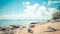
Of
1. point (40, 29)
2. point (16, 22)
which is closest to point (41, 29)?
point (40, 29)

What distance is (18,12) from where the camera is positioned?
2.08m

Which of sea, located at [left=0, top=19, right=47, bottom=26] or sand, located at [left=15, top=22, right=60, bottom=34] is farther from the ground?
sea, located at [left=0, top=19, right=47, bottom=26]

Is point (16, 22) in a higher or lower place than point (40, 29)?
higher

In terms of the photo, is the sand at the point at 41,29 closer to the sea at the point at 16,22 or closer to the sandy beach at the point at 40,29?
the sandy beach at the point at 40,29

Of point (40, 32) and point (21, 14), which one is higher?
point (21, 14)

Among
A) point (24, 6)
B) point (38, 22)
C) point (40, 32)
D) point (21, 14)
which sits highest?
point (24, 6)

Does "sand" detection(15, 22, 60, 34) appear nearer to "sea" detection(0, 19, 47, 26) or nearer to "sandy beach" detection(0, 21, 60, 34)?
"sandy beach" detection(0, 21, 60, 34)

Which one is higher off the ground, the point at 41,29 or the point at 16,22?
the point at 16,22

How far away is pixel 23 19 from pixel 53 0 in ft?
2.04

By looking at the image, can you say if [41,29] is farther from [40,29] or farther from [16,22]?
[16,22]

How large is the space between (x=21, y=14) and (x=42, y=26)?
0.42 metres

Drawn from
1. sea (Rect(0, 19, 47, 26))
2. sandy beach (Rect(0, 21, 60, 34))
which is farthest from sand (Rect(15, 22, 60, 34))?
sea (Rect(0, 19, 47, 26))

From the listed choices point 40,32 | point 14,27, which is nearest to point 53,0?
point 40,32

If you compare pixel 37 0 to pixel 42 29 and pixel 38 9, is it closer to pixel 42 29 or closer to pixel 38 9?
pixel 38 9
